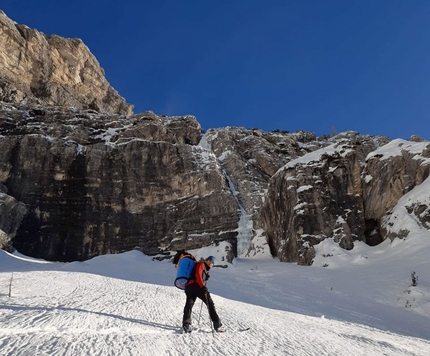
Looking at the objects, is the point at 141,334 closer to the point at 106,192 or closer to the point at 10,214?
the point at 10,214

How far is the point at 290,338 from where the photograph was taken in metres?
4.54

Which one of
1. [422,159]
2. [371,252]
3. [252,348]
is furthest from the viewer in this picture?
[422,159]

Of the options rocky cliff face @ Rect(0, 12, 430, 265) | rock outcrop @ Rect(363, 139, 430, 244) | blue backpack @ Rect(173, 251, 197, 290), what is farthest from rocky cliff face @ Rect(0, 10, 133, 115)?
blue backpack @ Rect(173, 251, 197, 290)

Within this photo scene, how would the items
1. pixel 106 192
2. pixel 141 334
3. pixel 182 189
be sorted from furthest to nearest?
pixel 182 189, pixel 106 192, pixel 141 334

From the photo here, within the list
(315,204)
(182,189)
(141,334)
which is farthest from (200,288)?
(182,189)

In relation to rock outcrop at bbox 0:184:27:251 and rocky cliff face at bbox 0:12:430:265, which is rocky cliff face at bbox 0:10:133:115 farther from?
rock outcrop at bbox 0:184:27:251

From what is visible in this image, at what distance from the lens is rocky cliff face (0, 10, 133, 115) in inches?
2199

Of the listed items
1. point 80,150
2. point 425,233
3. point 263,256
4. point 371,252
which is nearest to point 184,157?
point 80,150

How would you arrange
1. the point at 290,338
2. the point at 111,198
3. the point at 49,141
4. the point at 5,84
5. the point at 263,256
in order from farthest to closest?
the point at 5,84, the point at 49,141, the point at 111,198, the point at 263,256, the point at 290,338

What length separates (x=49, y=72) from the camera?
211 ft

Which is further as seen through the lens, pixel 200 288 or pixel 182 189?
pixel 182 189

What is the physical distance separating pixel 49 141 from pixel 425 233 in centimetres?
3449

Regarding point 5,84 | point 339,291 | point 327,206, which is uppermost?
point 5,84

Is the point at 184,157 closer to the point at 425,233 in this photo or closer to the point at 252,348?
the point at 425,233
